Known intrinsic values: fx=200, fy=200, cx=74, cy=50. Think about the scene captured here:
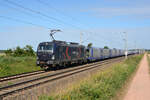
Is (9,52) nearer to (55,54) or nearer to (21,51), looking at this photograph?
(21,51)

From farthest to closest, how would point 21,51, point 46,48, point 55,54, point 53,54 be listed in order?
1. point 21,51
2. point 46,48
3. point 55,54
4. point 53,54

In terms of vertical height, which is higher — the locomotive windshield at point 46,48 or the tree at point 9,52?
the locomotive windshield at point 46,48

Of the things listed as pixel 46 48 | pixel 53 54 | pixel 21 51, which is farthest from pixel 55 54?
pixel 21 51

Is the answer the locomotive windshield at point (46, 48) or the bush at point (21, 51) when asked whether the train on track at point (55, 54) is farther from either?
the bush at point (21, 51)

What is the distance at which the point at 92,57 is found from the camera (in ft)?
122

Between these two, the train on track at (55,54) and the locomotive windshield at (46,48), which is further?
the locomotive windshield at (46,48)

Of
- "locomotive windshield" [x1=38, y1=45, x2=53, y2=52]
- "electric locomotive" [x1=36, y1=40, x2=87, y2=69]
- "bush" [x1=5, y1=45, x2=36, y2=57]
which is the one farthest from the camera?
"bush" [x1=5, y1=45, x2=36, y2=57]

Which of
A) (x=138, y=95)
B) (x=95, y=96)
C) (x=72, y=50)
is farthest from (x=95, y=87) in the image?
(x=72, y=50)

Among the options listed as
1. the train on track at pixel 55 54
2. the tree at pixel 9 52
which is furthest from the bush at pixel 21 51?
the train on track at pixel 55 54

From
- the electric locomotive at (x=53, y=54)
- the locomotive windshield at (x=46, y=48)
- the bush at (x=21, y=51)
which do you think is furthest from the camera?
the bush at (x=21, y=51)

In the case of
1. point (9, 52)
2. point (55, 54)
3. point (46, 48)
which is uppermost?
point (46, 48)

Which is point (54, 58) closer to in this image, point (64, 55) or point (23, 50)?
point (64, 55)

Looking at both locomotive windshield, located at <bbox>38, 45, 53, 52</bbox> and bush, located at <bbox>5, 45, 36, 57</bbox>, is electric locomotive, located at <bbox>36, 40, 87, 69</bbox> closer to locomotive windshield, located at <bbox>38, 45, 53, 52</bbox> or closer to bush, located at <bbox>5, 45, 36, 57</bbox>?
locomotive windshield, located at <bbox>38, 45, 53, 52</bbox>

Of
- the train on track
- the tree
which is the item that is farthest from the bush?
the train on track
